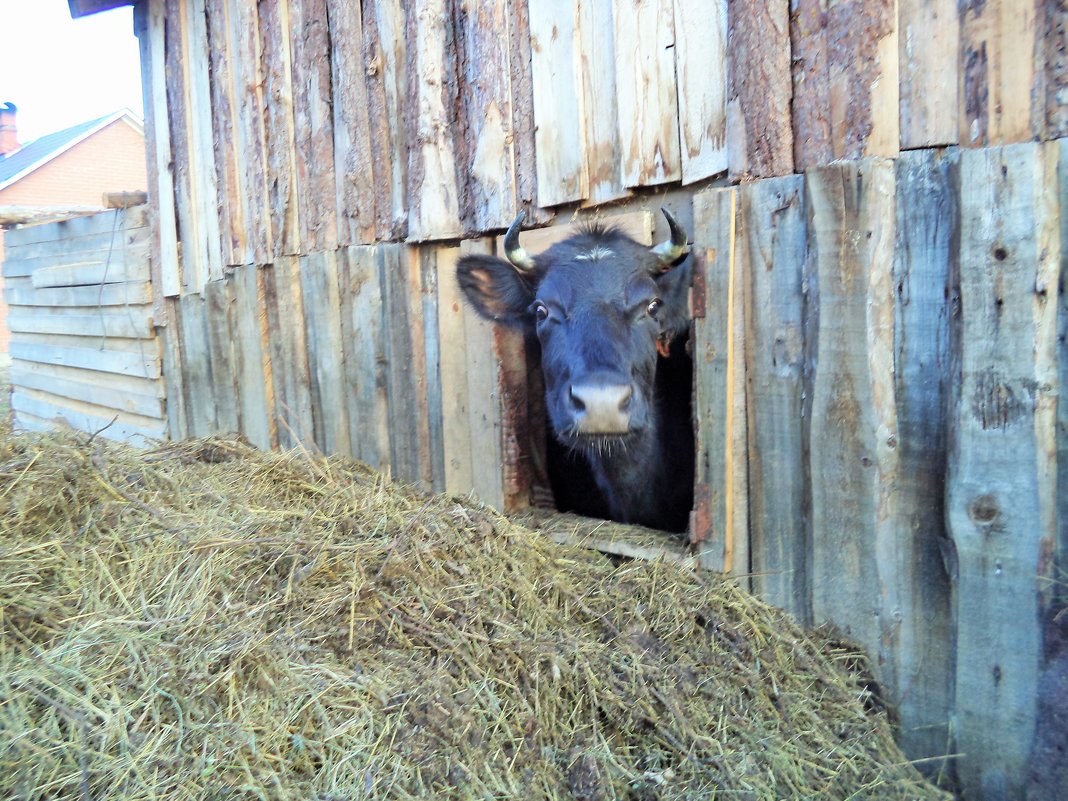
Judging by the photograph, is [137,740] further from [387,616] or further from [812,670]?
[812,670]

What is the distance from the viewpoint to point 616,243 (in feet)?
14.4

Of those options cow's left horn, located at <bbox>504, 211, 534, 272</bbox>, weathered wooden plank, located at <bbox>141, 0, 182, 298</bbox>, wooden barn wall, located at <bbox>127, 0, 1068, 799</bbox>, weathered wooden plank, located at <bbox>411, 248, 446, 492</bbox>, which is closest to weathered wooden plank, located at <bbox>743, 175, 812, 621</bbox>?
wooden barn wall, located at <bbox>127, 0, 1068, 799</bbox>

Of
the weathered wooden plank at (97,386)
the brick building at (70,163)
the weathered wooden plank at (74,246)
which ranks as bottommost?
the weathered wooden plank at (97,386)

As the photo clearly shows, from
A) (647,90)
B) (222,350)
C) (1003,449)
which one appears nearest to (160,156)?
(222,350)

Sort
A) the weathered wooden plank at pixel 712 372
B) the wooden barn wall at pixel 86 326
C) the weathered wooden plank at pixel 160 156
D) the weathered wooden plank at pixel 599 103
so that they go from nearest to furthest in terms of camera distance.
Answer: the weathered wooden plank at pixel 712 372, the weathered wooden plank at pixel 599 103, the weathered wooden plank at pixel 160 156, the wooden barn wall at pixel 86 326

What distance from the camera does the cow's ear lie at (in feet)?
15.7

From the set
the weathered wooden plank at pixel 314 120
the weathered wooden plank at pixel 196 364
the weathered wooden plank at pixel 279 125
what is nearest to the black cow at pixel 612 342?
the weathered wooden plank at pixel 314 120

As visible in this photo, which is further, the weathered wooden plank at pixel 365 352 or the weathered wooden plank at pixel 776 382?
the weathered wooden plank at pixel 365 352

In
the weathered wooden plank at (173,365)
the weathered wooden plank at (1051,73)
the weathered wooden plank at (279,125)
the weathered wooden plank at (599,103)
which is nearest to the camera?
the weathered wooden plank at (1051,73)

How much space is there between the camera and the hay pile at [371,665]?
7.46ft

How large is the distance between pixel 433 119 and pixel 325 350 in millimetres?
2006

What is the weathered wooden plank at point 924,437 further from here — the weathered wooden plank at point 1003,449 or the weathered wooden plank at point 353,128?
the weathered wooden plank at point 353,128

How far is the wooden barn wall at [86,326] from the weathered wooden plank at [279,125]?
9.59 ft

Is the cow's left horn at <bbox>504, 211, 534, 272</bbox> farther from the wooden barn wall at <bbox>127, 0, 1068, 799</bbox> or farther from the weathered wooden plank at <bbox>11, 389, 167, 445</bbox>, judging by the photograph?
the weathered wooden plank at <bbox>11, 389, 167, 445</bbox>
